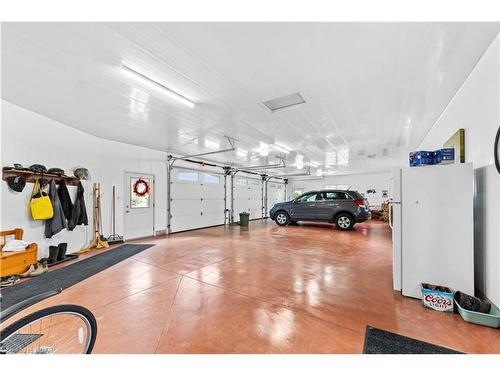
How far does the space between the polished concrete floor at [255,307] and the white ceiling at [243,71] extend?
261 cm

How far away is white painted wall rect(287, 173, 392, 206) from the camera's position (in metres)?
11.4

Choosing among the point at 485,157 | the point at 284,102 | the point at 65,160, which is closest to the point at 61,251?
the point at 65,160

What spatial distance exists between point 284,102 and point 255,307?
2853 millimetres

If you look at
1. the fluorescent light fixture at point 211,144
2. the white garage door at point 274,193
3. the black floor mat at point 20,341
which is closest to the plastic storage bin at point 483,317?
the black floor mat at point 20,341

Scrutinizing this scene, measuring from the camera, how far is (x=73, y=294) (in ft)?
8.41

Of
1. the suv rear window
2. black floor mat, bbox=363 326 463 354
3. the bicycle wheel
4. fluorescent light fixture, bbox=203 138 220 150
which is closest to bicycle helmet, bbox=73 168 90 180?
fluorescent light fixture, bbox=203 138 220 150

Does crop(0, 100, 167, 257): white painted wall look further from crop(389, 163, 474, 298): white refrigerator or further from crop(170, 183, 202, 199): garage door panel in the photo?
crop(389, 163, 474, 298): white refrigerator

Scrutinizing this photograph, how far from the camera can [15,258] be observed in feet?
10.2

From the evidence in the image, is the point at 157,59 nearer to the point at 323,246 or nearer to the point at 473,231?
the point at 473,231

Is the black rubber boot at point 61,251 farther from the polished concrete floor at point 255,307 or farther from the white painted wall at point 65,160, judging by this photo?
Answer: the polished concrete floor at point 255,307

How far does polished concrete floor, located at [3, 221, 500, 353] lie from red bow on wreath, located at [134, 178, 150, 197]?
261 cm

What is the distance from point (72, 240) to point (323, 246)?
565cm

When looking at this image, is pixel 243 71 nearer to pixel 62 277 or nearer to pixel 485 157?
pixel 485 157

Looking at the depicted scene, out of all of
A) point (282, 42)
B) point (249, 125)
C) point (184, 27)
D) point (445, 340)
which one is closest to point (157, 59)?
point (184, 27)
